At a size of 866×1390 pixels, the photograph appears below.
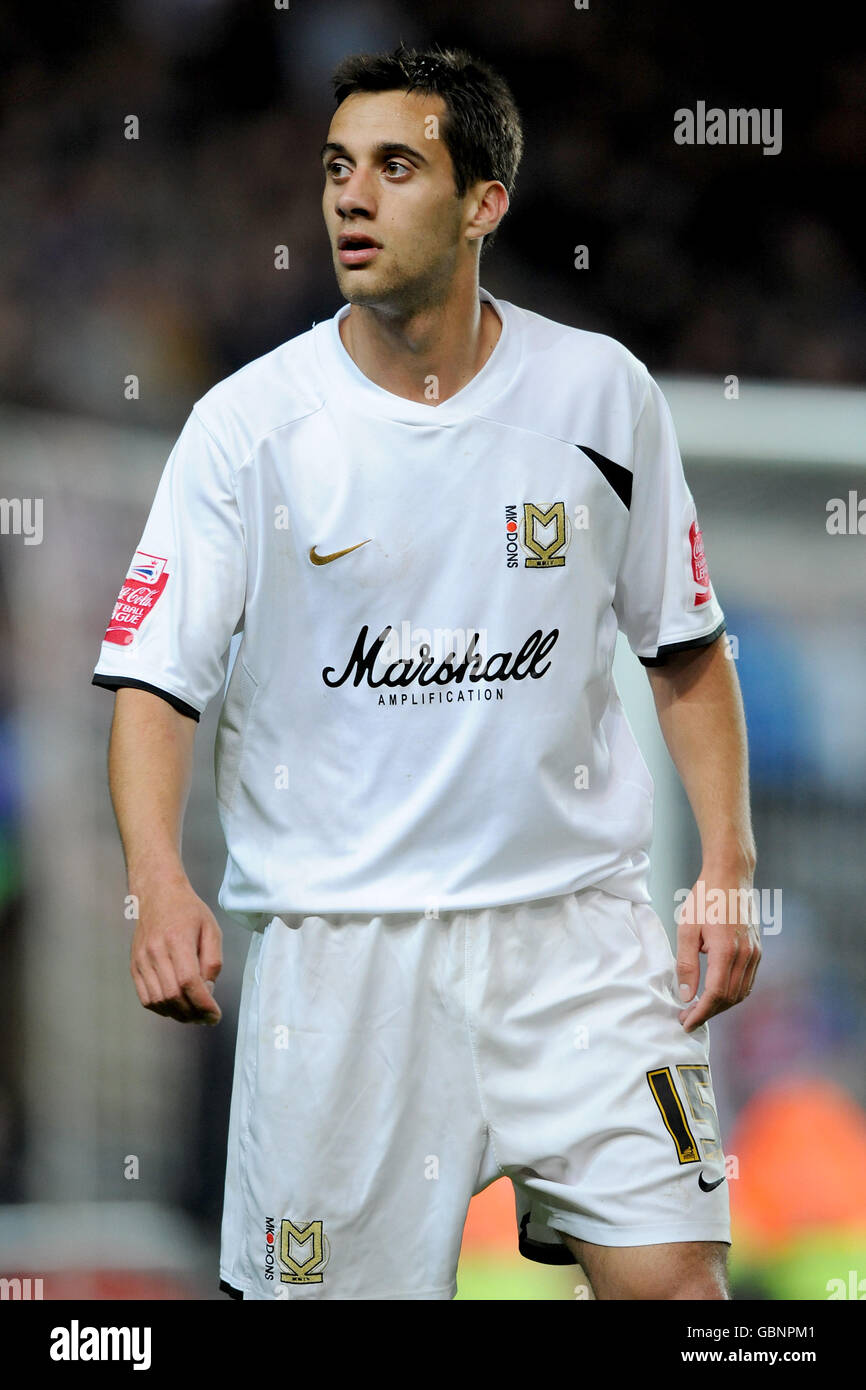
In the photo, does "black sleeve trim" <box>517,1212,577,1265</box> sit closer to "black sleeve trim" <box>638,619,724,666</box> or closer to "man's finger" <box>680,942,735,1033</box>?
"man's finger" <box>680,942,735,1033</box>

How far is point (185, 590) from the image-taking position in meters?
2.04

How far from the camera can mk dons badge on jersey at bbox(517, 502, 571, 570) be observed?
2.10m

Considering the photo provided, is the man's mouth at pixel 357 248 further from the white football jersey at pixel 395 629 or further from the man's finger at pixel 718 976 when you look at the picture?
the man's finger at pixel 718 976

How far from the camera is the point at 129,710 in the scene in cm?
200

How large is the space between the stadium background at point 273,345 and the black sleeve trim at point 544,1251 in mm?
1143

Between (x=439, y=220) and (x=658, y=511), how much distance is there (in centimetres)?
49

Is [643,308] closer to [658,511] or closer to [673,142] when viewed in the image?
[673,142]

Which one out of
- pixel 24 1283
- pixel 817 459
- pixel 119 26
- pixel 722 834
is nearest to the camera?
pixel 722 834

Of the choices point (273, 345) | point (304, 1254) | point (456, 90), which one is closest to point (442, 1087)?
point (304, 1254)

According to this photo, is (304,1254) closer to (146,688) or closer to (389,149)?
(146,688)

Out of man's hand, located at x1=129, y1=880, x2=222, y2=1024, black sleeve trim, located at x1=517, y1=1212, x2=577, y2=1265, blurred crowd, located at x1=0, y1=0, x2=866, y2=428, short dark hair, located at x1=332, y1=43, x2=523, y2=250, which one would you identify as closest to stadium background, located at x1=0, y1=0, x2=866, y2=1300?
blurred crowd, located at x1=0, y1=0, x2=866, y2=428

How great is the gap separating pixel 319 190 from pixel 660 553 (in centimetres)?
170

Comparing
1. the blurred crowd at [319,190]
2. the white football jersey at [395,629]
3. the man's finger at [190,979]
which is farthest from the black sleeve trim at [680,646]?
the blurred crowd at [319,190]
